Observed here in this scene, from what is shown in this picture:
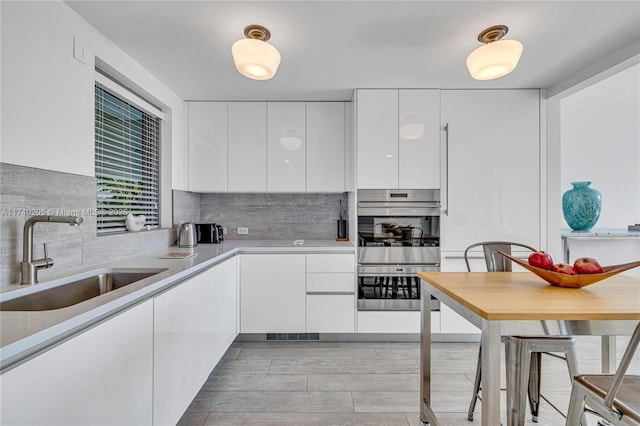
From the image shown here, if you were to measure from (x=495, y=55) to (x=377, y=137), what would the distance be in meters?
1.27

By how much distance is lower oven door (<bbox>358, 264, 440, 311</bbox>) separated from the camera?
306 centimetres

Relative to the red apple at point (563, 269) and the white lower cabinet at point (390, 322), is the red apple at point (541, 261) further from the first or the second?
the white lower cabinet at point (390, 322)

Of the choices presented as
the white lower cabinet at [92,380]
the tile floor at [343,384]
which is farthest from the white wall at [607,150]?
the white lower cabinet at [92,380]

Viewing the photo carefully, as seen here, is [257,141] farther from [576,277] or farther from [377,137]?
[576,277]

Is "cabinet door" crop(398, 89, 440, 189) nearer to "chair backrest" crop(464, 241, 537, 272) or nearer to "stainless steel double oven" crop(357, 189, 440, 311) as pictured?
"stainless steel double oven" crop(357, 189, 440, 311)

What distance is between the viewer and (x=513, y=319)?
3.68ft

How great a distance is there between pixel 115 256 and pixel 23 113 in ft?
A: 3.40

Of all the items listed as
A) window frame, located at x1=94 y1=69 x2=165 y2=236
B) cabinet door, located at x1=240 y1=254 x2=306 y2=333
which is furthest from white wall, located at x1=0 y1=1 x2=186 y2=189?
cabinet door, located at x1=240 y1=254 x2=306 y2=333

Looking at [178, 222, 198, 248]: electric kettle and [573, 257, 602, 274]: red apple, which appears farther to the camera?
[178, 222, 198, 248]: electric kettle

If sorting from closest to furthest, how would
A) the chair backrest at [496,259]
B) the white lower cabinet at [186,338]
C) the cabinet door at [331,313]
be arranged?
1. the white lower cabinet at [186,338]
2. the chair backrest at [496,259]
3. the cabinet door at [331,313]

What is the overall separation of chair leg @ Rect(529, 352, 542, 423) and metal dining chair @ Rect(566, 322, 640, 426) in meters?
0.49

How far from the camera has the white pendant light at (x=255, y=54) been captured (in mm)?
1896

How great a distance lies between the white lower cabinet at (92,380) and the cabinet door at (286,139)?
7.07ft

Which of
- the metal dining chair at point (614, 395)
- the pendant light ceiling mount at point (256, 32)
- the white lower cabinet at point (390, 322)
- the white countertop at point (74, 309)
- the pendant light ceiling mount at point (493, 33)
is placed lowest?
the white lower cabinet at point (390, 322)
